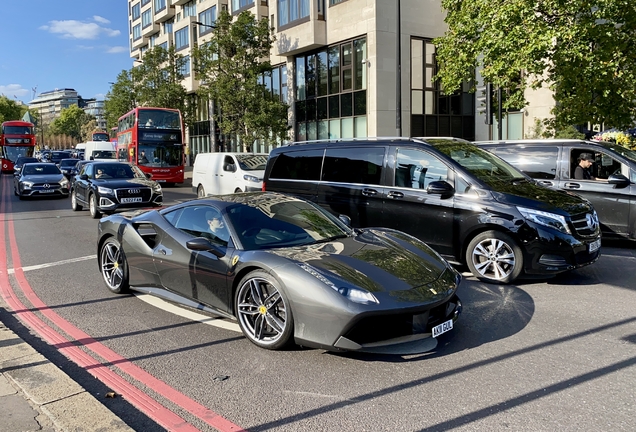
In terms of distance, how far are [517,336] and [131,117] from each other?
28.7 meters

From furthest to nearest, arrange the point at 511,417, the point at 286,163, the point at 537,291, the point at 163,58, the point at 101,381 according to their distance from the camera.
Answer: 1. the point at 163,58
2. the point at 286,163
3. the point at 537,291
4. the point at 101,381
5. the point at 511,417

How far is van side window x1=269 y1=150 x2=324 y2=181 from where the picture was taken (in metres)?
9.27

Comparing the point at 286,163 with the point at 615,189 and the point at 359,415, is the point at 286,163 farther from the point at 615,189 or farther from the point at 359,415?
the point at 359,415

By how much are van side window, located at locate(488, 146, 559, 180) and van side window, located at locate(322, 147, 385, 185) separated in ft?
11.3

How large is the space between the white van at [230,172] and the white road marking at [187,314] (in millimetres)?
10678

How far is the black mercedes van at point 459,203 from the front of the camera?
6574mm

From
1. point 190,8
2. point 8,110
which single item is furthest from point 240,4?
point 8,110

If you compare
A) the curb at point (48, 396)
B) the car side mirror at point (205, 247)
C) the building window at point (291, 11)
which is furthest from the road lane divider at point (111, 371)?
the building window at point (291, 11)

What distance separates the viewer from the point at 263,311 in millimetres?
4672

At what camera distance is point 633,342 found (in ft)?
15.3

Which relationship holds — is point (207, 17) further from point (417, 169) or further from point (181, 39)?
point (417, 169)

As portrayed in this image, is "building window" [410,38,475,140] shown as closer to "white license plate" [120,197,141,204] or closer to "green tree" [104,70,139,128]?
"white license plate" [120,197,141,204]

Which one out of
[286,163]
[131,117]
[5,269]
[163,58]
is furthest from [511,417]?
[163,58]

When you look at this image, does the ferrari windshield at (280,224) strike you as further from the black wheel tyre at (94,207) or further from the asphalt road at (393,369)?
the black wheel tyre at (94,207)
